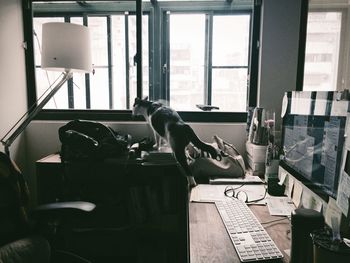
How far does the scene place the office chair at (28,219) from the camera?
1271 mm

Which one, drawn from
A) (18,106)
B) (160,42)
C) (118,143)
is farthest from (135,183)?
(160,42)

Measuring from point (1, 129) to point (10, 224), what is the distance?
1.26 metres

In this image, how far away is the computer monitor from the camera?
0.86m

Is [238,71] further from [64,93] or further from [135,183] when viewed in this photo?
[64,93]

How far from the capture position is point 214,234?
3.45 feet

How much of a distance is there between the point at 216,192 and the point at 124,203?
1016 millimetres

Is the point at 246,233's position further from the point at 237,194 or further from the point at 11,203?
the point at 11,203

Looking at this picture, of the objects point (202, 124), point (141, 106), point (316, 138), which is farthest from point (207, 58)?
point (316, 138)

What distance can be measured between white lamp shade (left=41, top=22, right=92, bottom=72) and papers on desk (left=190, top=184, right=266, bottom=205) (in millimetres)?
1172

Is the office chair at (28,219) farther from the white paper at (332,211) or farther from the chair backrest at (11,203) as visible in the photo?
the white paper at (332,211)

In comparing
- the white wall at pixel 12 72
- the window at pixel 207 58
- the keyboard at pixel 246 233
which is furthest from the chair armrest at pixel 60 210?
the window at pixel 207 58

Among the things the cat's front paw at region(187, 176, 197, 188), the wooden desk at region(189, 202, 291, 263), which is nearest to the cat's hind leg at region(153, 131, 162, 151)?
the cat's front paw at region(187, 176, 197, 188)

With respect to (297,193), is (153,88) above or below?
above

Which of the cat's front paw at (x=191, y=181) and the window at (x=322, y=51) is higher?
the window at (x=322, y=51)
